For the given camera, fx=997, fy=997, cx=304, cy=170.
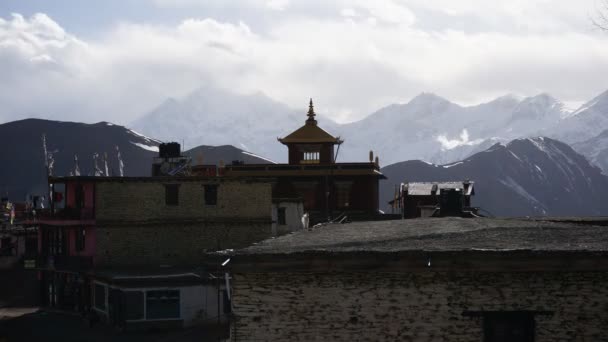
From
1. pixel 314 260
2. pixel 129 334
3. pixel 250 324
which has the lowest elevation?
pixel 129 334

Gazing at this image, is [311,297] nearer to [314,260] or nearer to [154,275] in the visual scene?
[314,260]

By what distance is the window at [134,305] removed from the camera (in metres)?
49.7

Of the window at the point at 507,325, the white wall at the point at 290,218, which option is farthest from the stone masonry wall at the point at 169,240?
the window at the point at 507,325

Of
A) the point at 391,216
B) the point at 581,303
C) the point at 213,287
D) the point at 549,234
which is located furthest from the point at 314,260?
the point at 391,216

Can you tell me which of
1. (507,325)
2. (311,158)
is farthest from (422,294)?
(311,158)

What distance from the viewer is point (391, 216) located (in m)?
79.0

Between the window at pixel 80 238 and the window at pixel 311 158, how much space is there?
31854 mm

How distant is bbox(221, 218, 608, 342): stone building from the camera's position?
16.3 metres

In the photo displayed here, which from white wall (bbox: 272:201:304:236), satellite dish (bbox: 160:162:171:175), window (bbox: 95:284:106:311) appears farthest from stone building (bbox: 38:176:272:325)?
white wall (bbox: 272:201:304:236)

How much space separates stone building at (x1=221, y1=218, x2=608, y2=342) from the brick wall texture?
1630 inches

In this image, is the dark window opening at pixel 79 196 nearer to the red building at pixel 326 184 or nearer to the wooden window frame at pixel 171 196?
the wooden window frame at pixel 171 196

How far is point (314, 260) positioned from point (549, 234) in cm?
580

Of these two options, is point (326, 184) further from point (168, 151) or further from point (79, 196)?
point (79, 196)

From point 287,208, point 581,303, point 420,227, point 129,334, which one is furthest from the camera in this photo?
point 287,208
